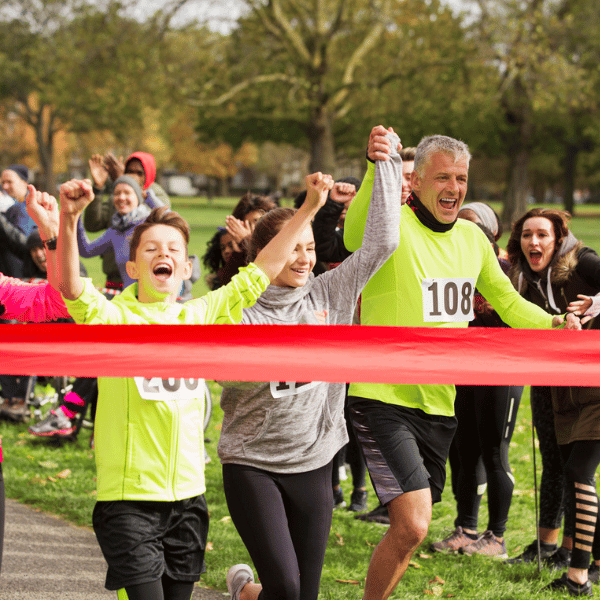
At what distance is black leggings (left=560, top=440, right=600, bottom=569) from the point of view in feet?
14.6

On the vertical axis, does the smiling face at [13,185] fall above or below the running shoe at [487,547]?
above

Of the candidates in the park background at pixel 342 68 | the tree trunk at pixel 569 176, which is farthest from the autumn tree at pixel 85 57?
the tree trunk at pixel 569 176

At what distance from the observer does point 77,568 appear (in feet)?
15.4

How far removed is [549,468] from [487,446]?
402 millimetres

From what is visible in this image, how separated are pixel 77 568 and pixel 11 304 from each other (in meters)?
1.99

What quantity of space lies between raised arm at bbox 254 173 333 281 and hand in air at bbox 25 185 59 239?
820 millimetres

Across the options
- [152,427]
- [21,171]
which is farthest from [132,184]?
[152,427]

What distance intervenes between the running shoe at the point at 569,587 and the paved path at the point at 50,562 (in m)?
1.77

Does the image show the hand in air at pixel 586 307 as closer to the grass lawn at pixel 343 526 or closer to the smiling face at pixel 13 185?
the grass lawn at pixel 343 526

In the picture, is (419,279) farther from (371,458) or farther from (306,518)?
(306,518)

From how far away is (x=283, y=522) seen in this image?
329 cm

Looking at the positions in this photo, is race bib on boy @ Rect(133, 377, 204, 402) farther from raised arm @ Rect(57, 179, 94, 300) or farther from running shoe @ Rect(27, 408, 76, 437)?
running shoe @ Rect(27, 408, 76, 437)

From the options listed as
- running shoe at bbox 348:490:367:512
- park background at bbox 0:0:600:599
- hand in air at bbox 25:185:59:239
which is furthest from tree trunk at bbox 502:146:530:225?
hand in air at bbox 25:185:59:239

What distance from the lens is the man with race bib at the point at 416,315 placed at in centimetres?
355
